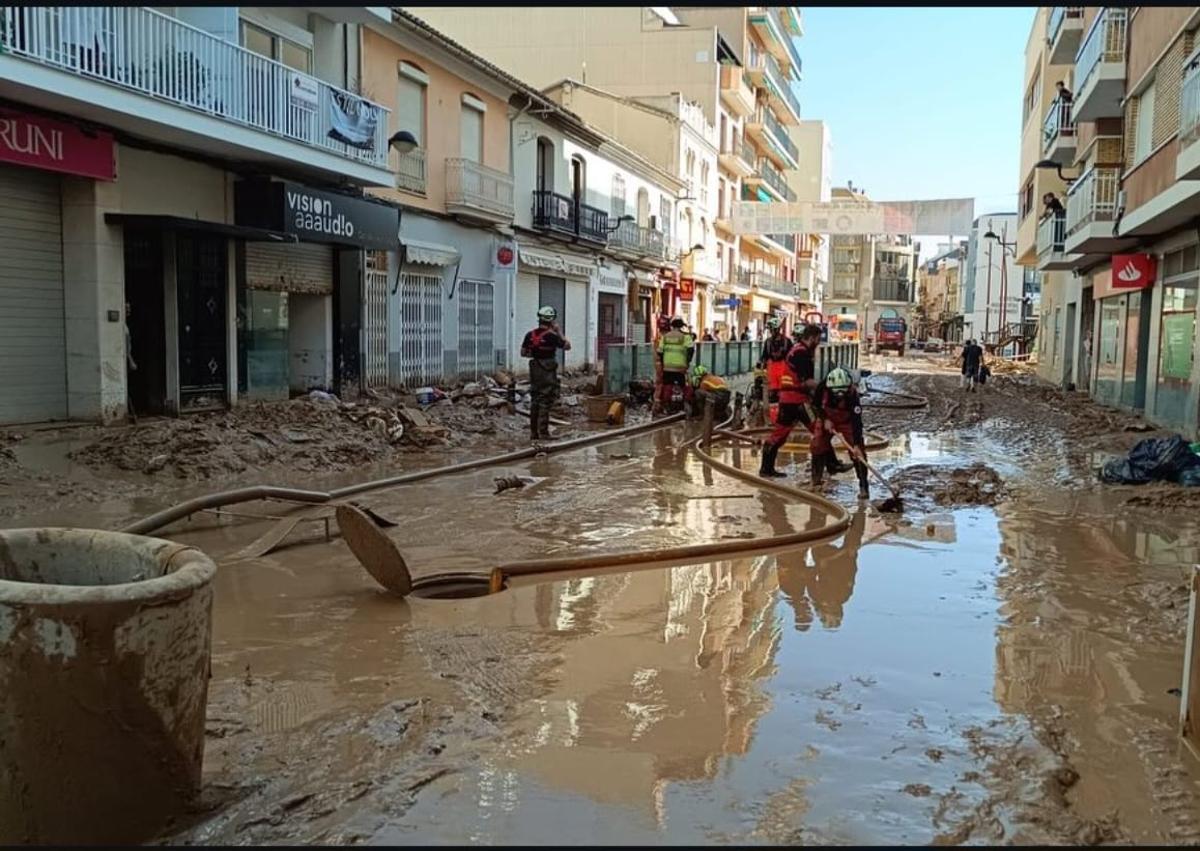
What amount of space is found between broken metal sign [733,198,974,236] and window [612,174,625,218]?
404 cm

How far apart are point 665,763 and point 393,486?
6.42 metres

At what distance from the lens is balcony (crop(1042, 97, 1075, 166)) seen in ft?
89.2

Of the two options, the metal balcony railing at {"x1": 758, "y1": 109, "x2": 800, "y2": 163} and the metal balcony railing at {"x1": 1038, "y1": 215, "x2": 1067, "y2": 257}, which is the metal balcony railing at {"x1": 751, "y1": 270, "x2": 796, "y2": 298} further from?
the metal balcony railing at {"x1": 1038, "y1": 215, "x2": 1067, "y2": 257}

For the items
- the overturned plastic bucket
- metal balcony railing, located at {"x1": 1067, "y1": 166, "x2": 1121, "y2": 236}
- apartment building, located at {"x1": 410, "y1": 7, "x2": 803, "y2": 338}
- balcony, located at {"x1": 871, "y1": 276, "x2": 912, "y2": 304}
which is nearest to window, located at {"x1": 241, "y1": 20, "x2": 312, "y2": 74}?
the overturned plastic bucket

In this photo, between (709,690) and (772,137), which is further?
(772,137)

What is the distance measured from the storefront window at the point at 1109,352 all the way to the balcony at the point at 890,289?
87.7 meters

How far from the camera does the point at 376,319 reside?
18562 millimetres

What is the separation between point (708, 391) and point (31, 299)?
916 cm

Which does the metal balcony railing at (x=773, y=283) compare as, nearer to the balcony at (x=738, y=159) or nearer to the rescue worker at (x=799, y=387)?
the balcony at (x=738, y=159)

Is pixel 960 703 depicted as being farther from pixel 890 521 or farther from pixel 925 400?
pixel 925 400

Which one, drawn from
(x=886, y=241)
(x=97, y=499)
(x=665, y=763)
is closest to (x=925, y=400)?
(x=97, y=499)

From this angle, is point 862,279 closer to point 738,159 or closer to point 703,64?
point 738,159

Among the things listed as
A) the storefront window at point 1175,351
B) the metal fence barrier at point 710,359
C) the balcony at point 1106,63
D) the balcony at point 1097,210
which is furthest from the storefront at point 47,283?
the balcony at point 1106,63

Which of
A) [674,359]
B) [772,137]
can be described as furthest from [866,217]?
[772,137]
